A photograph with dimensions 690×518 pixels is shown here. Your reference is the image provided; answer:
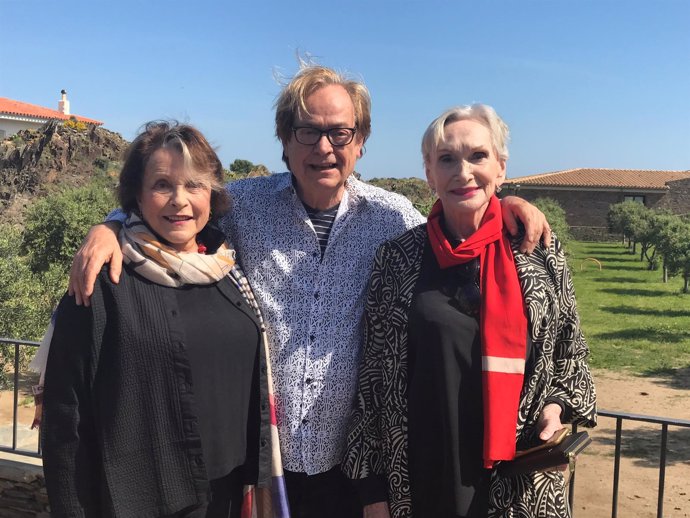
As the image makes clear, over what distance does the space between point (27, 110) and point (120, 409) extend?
56029mm

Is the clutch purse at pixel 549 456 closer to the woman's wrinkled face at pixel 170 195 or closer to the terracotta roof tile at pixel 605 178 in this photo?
the woman's wrinkled face at pixel 170 195

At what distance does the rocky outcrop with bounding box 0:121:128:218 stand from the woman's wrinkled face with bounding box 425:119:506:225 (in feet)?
98.5

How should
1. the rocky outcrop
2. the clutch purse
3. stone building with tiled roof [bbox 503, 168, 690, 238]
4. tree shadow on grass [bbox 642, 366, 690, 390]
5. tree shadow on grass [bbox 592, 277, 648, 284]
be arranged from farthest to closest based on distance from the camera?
stone building with tiled roof [bbox 503, 168, 690, 238] → the rocky outcrop → tree shadow on grass [bbox 592, 277, 648, 284] → tree shadow on grass [bbox 642, 366, 690, 390] → the clutch purse

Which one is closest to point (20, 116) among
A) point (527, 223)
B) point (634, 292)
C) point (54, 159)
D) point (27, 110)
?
point (27, 110)

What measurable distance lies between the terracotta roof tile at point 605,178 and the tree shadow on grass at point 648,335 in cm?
2597

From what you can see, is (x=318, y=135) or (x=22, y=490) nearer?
(x=318, y=135)

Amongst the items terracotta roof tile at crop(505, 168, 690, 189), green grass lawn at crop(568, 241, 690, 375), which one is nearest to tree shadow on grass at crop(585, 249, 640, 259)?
green grass lawn at crop(568, 241, 690, 375)

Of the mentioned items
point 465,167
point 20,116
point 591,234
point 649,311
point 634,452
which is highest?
point 20,116

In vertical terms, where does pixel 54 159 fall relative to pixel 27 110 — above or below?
below

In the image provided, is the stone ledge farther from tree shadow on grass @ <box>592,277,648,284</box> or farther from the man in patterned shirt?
tree shadow on grass @ <box>592,277,648,284</box>

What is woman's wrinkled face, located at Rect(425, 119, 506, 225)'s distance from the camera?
76.1 inches

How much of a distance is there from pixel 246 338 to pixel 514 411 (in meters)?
0.85

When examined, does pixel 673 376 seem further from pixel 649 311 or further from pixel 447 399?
pixel 447 399

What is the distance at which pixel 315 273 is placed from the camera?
215 cm
